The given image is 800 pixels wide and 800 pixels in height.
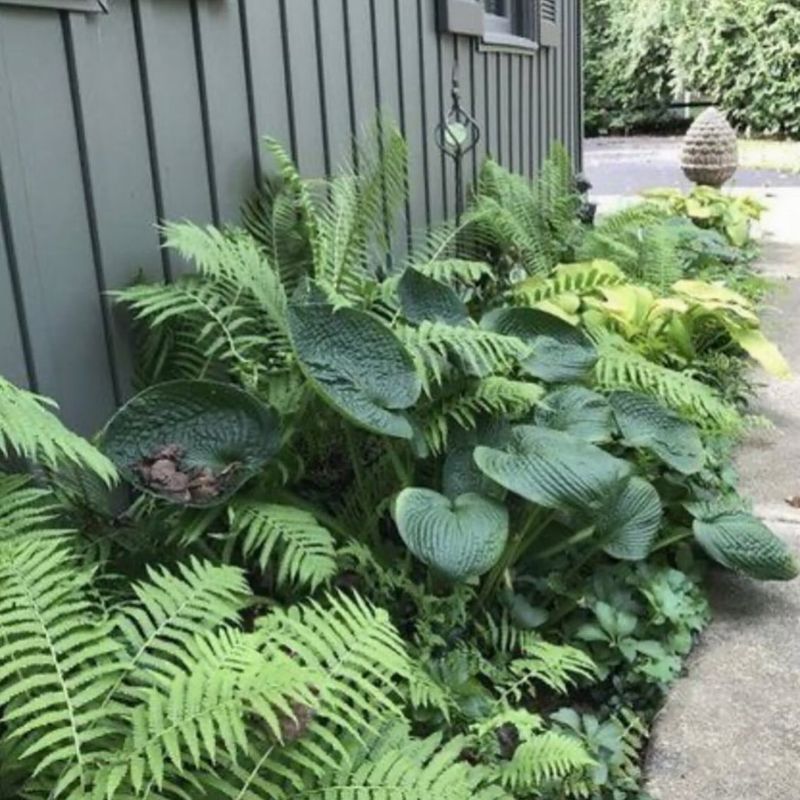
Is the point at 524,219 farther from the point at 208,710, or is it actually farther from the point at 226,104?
the point at 208,710

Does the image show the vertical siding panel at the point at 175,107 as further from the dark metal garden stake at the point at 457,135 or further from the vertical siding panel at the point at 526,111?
the vertical siding panel at the point at 526,111

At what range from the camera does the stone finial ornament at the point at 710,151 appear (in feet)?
25.4

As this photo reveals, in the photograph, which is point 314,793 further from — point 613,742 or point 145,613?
point 613,742

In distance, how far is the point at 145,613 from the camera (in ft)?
4.28

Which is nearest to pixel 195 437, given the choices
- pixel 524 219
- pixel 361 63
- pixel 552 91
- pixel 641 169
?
pixel 361 63

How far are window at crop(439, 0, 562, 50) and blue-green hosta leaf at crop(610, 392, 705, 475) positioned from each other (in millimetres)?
1918

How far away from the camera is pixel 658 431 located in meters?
2.08

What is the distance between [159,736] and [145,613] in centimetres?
25

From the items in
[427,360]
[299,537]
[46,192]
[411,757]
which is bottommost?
[411,757]

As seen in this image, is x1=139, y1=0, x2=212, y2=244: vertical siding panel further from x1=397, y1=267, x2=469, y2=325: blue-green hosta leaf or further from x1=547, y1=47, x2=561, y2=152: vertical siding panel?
x1=547, y1=47, x2=561, y2=152: vertical siding panel

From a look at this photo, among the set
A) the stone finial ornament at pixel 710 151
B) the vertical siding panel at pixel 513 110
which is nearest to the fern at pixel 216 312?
the vertical siding panel at pixel 513 110

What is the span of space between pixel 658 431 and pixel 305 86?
1216 millimetres

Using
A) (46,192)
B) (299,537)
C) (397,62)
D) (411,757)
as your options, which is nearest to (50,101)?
(46,192)

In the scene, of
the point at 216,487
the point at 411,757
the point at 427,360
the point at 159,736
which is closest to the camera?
the point at 159,736
